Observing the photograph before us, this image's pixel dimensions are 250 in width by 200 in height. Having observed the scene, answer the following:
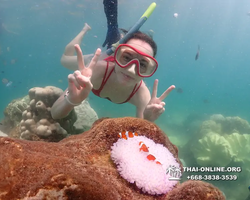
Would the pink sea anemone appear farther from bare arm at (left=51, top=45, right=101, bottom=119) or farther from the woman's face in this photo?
the woman's face

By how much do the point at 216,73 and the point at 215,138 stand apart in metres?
118

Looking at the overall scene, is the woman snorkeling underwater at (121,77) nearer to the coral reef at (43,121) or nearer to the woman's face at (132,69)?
the woman's face at (132,69)

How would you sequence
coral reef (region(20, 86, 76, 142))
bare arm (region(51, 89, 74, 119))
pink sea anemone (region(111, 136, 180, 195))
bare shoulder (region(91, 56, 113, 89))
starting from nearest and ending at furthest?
pink sea anemone (region(111, 136, 180, 195))
bare arm (region(51, 89, 74, 119))
coral reef (region(20, 86, 76, 142))
bare shoulder (region(91, 56, 113, 89))

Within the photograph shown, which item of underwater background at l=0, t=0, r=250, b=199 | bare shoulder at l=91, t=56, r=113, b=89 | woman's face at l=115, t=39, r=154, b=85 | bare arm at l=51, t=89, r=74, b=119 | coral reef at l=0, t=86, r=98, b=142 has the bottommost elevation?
underwater background at l=0, t=0, r=250, b=199

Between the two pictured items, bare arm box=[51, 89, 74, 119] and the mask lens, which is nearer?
bare arm box=[51, 89, 74, 119]

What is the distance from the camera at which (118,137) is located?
6.79 feet

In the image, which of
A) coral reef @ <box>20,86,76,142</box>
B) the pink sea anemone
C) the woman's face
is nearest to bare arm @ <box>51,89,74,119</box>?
Result: coral reef @ <box>20,86,76,142</box>

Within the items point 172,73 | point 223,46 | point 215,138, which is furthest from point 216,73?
point 215,138

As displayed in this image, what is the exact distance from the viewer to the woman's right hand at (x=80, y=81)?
8.87ft

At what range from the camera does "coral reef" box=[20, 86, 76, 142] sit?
11.8 feet

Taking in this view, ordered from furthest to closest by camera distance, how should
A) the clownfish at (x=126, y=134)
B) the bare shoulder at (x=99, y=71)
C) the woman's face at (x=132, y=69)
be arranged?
the bare shoulder at (x=99, y=71) → the woman's face at (x=132, y=69) → the clownfish at (x=126, y=134)

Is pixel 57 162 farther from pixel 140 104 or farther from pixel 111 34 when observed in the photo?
pixel 111 34

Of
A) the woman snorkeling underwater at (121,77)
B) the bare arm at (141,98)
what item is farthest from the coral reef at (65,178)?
the bare arm at (141,98)

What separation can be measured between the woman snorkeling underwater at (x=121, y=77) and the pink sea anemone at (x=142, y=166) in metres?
1.23
